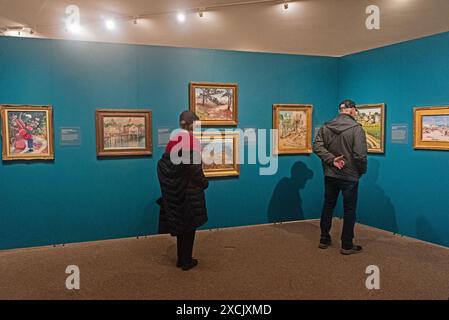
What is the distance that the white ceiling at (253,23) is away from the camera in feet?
19.8

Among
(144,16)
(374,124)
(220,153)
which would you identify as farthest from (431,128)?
(144,16)

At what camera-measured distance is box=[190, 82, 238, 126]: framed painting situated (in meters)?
5.00

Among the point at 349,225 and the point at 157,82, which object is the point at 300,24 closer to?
the point at 157,82

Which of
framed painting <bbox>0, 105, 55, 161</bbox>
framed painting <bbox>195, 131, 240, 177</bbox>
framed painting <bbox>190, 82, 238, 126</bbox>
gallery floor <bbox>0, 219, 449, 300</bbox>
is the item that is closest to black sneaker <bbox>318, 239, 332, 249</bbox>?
gallery floor <bbox>0, 219, 449, 300</bbox>

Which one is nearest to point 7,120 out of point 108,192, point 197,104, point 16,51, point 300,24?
point 16,51

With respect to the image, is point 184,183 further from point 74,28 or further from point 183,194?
point 74,28

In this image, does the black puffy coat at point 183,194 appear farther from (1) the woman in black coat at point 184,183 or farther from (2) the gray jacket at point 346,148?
(2) the gray jacket at point 346,148

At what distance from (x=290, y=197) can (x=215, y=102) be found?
1837mm

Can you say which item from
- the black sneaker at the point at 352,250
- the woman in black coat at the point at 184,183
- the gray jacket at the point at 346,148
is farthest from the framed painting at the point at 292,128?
the woman in black coat at the point at 184,183

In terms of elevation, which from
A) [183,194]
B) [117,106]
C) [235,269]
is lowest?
[235,269]

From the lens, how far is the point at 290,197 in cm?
559

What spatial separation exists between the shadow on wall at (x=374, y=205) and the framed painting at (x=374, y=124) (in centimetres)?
22

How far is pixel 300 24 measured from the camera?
6.85m

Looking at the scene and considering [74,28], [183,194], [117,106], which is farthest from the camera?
[74,28]
